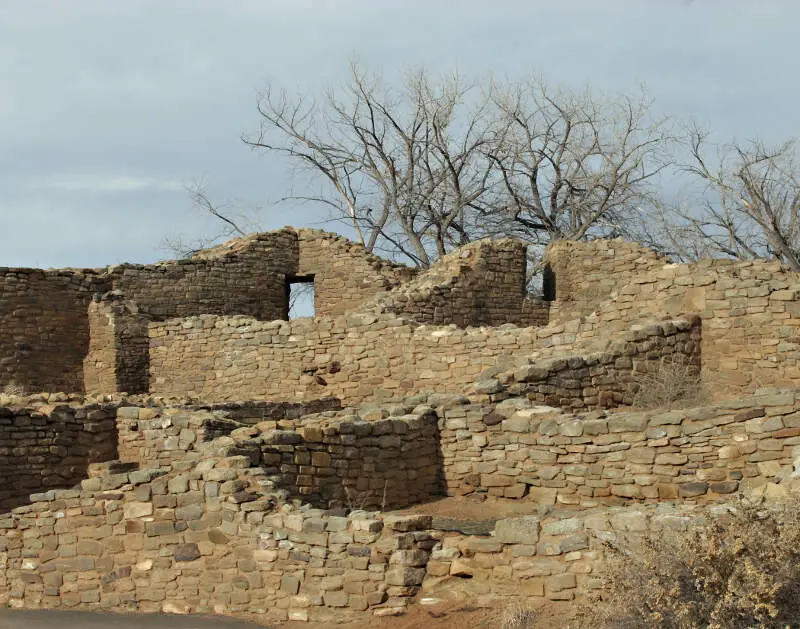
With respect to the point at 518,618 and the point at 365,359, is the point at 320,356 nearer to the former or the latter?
the point at 365,359

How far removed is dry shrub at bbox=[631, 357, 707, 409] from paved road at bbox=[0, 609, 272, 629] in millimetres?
6374

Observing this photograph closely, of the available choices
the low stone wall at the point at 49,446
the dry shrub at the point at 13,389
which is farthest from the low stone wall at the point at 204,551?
the dry shrub at the point at 13,389

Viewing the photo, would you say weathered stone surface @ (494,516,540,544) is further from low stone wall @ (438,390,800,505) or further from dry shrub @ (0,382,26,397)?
dry shrub @ (0,382,26,397)

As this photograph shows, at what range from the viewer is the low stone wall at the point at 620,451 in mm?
10320

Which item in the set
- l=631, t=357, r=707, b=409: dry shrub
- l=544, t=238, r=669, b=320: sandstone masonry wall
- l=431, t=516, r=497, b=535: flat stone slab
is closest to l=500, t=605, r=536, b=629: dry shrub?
l=431, t=516, r=497, b=535: flat stone slab

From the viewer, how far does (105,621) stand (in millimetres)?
9531

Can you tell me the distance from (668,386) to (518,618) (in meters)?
6.57

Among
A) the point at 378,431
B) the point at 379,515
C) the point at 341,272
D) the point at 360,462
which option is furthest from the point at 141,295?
the point at 379,515

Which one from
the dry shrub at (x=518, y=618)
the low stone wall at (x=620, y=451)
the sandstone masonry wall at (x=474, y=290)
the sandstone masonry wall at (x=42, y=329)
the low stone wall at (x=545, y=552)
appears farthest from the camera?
the sandstone masonry wall at (x=42, y=329)

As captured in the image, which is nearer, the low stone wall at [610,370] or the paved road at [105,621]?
the paved road at [105,621]

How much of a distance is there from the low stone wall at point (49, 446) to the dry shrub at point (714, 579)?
8344 mm

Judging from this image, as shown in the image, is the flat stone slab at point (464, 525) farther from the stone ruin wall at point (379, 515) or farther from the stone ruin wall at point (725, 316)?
the stone ruin wall at point (725, 316)

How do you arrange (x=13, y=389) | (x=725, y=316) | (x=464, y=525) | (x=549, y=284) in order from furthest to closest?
(x=549, y=284) < (x=13, y=389) < (x=725, y=316) < (x=464, y=525)

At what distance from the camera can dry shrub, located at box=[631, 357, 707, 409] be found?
13.7 meters
